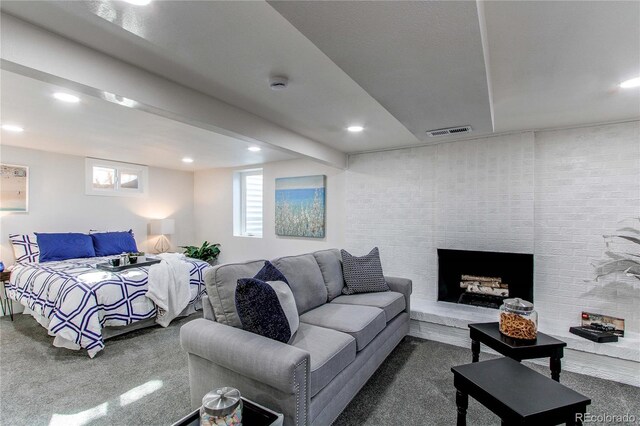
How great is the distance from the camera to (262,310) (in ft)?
5.95

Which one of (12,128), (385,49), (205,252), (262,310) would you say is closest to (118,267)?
(12,128)

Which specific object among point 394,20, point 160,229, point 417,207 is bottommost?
point 160,229

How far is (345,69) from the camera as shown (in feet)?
5.60

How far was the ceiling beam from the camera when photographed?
1513mm

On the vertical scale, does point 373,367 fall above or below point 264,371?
below

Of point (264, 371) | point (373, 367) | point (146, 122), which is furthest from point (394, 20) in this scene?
point (146, 122)

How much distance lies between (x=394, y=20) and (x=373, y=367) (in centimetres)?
237

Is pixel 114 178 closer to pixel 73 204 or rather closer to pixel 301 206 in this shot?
pixel 73 204

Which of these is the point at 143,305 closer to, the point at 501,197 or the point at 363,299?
the point at 363,299

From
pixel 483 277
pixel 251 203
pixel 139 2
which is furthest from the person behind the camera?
pixel 251 203

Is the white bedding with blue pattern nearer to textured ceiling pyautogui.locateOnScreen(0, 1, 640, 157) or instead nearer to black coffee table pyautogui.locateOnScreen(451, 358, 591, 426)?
textured ceiling pyautogui.locateOnScreen(0, 1, 640, 157)

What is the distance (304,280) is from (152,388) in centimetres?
144
